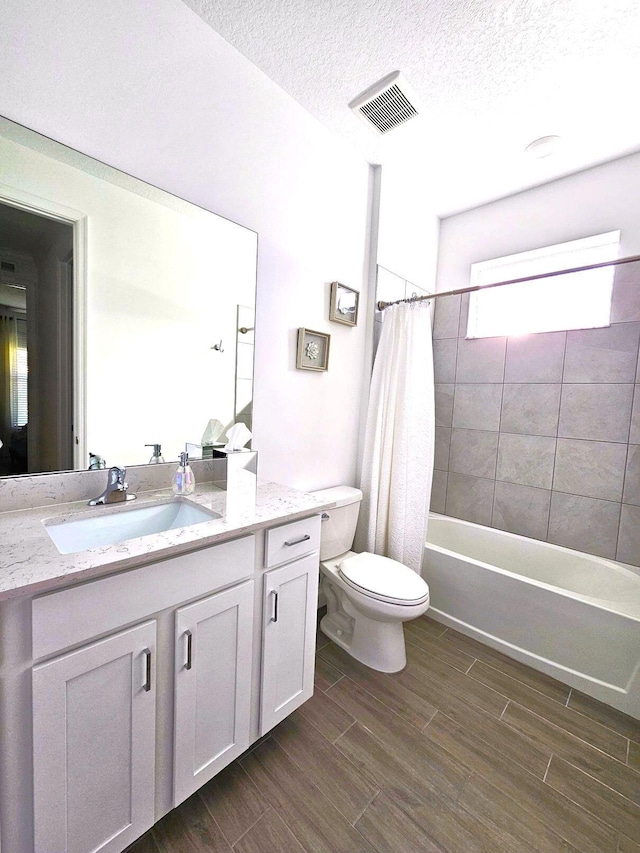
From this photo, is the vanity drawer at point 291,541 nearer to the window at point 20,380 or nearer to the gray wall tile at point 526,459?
the window at point 20,380

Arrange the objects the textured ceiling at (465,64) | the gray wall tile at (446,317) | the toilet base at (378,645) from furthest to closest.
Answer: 1. the gray wall tile at (446,317)
2. the toilet base at (378,645)
3. the textured ceiling at (465,64)

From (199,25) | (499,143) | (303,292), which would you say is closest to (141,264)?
(303,292)

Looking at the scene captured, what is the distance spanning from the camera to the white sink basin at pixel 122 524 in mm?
1081

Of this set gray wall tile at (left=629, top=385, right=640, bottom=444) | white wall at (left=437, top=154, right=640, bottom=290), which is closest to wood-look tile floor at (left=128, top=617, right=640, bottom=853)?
gray wall tile at (left=629, top=385, right=640, bottom=444)

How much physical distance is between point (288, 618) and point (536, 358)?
213 cm

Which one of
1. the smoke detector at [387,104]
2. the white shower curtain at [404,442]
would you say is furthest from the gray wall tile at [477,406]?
the smoke detector at [387,104]

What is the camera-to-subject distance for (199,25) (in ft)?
4.56

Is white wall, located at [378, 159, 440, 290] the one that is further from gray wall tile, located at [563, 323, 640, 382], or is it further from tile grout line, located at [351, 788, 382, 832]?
tile grout line, located at [351, 788, 382, 832]

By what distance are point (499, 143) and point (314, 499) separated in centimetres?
218

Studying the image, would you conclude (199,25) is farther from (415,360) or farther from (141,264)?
(415,360)

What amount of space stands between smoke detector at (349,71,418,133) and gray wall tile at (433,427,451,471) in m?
1.89

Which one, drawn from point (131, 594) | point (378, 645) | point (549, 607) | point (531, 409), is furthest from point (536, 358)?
point (131, 594)

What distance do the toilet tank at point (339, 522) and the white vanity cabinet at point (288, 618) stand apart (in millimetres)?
539

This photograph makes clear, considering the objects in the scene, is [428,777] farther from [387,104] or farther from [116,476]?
[387,104]
